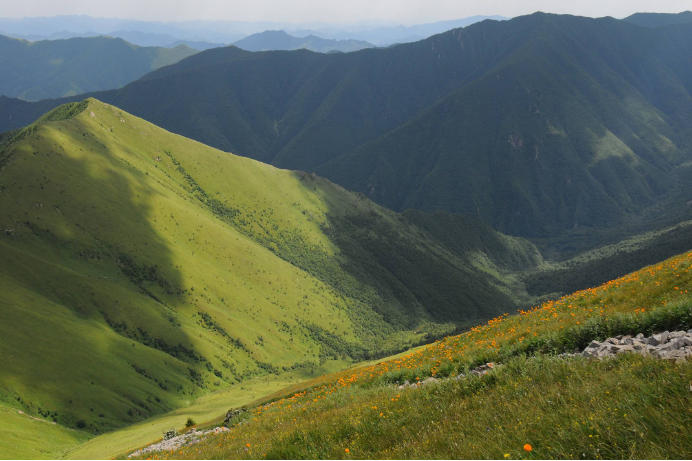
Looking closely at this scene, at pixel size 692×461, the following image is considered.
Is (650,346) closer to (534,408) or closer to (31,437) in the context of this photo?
(534,408)

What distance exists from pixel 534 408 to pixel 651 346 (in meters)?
5.46

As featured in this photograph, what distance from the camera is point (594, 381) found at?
948 centimetres

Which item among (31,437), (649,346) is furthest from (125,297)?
(649,346)

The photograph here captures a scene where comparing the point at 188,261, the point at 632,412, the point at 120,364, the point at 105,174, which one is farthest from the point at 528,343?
the point at 105,174

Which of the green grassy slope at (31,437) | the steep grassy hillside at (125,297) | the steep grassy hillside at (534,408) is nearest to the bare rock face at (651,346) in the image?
the steep grassy hillside at (534,408)

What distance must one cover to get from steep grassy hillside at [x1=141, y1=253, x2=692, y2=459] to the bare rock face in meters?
0.92

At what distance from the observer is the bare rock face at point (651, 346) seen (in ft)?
34.4

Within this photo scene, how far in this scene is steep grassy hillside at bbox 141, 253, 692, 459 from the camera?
7.32 meters

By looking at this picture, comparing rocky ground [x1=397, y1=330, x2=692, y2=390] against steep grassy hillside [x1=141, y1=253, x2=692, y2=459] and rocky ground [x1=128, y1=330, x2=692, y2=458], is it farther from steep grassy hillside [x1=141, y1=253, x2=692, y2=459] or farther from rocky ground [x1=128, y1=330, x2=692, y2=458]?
steep grassy hillside [x1=141, y1=253, x2=692, y2=459]

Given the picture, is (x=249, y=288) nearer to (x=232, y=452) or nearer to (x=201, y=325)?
(x=201, y=325)

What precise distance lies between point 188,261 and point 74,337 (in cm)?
6431

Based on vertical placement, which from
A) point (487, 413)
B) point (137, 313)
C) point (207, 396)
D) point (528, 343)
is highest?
point (487, 413)

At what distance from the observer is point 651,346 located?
11773 millimetres

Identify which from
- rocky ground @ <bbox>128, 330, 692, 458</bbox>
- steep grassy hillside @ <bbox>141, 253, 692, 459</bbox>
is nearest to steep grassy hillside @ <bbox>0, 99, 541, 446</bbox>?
steep grassy hillside @ <bbox>141, 253, 692, 459</bbox>
